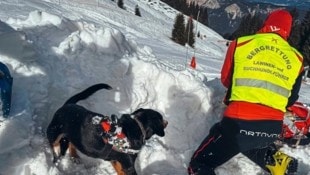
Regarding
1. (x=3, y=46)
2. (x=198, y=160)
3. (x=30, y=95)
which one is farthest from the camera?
(x=3, y=46)

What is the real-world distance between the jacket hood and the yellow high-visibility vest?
0.10 m

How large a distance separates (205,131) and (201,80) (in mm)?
918

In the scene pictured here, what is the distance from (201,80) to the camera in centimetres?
725

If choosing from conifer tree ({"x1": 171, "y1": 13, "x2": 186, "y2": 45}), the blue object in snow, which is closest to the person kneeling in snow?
the blue object in snow

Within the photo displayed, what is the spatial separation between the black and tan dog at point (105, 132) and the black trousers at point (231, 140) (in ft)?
1.79

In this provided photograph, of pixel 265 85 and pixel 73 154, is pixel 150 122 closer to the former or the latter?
pixel 73 154

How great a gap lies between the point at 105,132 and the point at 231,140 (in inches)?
49.8

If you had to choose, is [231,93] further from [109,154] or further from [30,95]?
[30,95]

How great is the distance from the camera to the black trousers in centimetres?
483

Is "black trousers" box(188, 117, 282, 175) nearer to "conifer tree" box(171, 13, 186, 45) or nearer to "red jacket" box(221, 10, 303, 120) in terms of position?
"red jacket" box(221, 10, 303, 120)

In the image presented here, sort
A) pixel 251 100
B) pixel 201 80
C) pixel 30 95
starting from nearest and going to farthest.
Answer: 1. pixel 251 100
2. pixel 30 95
3. pixel 201 80

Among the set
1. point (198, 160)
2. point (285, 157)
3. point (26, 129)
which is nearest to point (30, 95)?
point (26, 129)

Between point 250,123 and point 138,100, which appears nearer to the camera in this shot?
point 250,123

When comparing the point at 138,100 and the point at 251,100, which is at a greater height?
the point at 251,100
